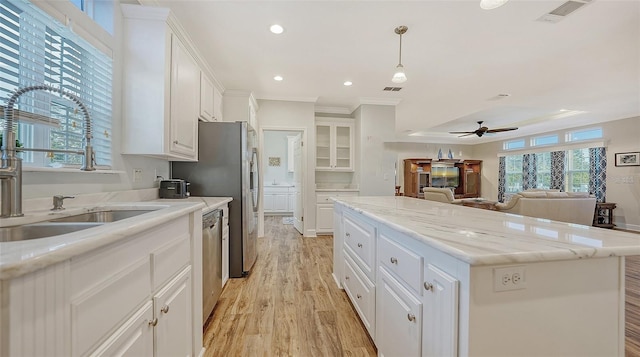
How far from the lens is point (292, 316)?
2.07 meters

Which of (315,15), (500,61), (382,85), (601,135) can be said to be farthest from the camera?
(601,135)

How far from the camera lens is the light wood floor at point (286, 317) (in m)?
1.69

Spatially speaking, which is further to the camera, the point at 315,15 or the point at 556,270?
the point at 315,15

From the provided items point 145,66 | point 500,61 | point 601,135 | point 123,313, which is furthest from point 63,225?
point 601,135

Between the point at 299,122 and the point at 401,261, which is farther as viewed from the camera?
the point at 299,122

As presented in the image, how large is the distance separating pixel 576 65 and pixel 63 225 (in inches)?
197

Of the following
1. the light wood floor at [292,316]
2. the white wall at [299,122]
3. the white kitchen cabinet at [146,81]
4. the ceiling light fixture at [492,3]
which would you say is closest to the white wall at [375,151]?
the white wall at [299,122]

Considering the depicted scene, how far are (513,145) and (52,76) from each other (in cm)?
1018

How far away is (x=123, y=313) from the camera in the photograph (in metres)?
0.88

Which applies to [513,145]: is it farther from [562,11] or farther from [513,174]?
[562,11]

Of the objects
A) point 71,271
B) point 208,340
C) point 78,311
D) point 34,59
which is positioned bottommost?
point 208,340

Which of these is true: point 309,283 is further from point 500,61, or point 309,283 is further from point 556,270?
point 500,61

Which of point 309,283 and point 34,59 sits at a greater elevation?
point 34,59

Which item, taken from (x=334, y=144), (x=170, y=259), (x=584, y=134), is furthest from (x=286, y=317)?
(x=584, y=134)
